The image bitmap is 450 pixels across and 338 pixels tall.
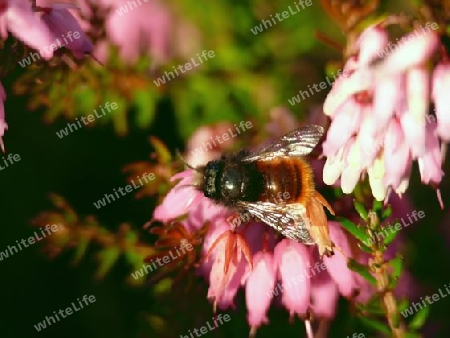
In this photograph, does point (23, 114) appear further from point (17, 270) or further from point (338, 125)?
point (338, 125)

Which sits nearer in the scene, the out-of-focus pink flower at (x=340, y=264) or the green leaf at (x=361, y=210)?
the green leaf at (x=361, y=210)

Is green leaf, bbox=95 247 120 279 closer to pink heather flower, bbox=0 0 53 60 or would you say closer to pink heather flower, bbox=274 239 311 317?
pink heather flower, bbox=274 239 311 317

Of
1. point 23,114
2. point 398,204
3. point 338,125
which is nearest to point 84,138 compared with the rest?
point 23,114

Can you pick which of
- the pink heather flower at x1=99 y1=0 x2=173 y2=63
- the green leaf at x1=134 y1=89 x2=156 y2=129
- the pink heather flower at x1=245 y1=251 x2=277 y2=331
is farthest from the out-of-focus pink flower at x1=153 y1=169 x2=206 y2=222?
the pink heather flower at x1=99 y1=0 x2=173 y2=63

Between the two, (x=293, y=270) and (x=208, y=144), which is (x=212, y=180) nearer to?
(x=293, y=270)

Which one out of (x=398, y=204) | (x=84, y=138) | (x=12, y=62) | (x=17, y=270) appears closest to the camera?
(x=12, y=62)

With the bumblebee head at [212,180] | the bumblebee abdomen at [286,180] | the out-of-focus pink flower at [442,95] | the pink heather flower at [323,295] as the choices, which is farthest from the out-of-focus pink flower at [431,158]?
the bumblebee head at [212,180]

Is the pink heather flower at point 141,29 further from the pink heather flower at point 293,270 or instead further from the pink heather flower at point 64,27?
the pink heather flower at point 293,270
